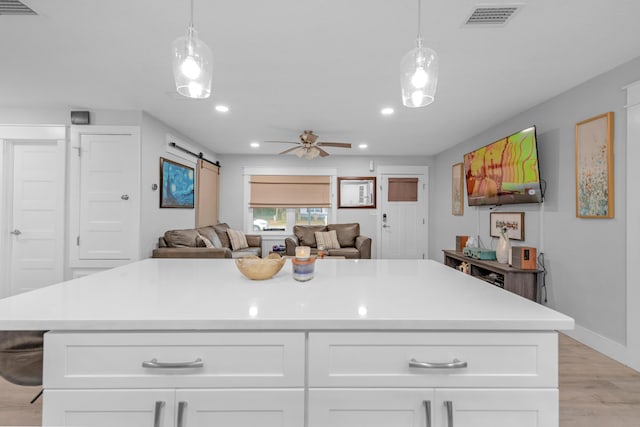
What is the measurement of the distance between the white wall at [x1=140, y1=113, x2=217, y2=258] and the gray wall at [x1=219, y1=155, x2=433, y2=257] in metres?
1.87

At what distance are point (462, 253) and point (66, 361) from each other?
4.28 metres

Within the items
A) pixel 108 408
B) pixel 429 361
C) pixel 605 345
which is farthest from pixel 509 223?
pixel 108 408

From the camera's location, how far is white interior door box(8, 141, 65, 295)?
355 centimetres

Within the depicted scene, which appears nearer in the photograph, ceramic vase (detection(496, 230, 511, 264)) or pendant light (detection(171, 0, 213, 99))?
pendant light (detection(171, 0, 213, 99))

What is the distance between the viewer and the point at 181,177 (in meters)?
4.46

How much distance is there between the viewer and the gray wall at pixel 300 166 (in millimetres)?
6211

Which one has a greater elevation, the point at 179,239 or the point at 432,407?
the point at 179,239

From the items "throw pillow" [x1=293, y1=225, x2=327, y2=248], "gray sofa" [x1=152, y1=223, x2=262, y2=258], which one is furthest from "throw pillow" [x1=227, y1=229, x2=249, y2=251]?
"throw pillow" [x1=293, y1=225, x2=327, y2=248]

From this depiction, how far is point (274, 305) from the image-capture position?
37.2 inches

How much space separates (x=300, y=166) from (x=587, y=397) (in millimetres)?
5275

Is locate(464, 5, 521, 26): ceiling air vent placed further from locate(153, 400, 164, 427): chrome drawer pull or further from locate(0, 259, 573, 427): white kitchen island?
locate(153, 400, 164, 427): chrome drawer pull

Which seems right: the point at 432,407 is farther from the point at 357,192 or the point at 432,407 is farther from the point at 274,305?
the point at 357,192

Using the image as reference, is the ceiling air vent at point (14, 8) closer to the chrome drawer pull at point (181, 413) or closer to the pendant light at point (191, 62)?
the pendant light at point (191, 62)

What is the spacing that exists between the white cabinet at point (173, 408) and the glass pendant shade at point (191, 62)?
1117mm
